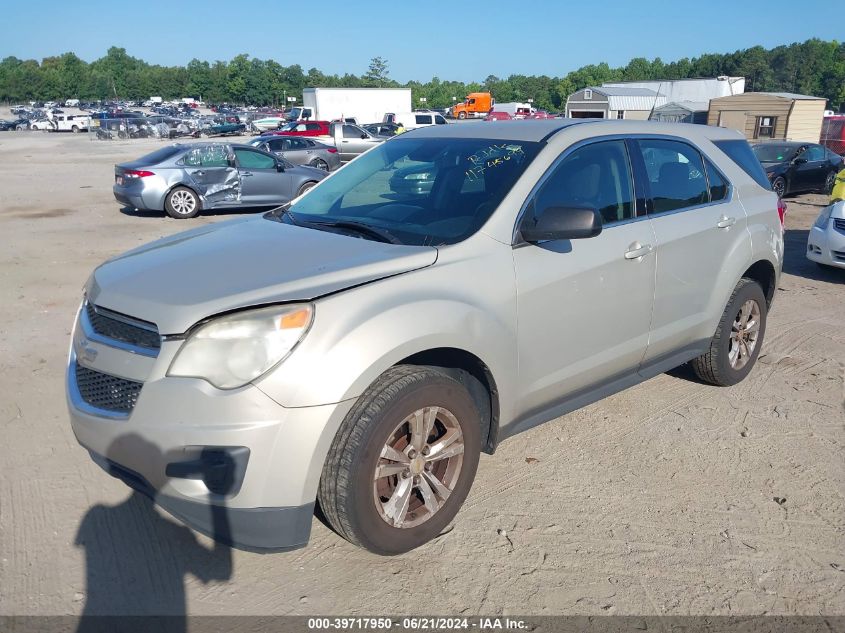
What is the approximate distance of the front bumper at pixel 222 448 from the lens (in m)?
2.54

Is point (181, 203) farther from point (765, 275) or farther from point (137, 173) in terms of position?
point (765, 275)

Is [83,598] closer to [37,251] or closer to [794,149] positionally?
[37,251]

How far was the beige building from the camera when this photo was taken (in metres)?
28.5

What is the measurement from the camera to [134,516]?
342 centimetres

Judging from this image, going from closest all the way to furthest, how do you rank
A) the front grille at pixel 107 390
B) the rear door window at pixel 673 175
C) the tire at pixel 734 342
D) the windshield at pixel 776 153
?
the front grille at pixel 107 390
the rear door window at pixel 673 175
the tire at pixel 734 342
the windshield at pixel 776 153

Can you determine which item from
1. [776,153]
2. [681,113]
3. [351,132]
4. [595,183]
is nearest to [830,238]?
[595,183]

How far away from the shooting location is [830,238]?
336 inches

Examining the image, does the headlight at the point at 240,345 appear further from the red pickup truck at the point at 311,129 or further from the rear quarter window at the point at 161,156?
the red pickup truck at the point at 311,129

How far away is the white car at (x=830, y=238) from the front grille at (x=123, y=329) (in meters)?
8.40

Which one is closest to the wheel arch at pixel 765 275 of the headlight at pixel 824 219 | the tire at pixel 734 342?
the tire at pixel 734 342

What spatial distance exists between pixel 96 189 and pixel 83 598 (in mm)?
17545

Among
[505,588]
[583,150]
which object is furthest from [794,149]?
[505,588]

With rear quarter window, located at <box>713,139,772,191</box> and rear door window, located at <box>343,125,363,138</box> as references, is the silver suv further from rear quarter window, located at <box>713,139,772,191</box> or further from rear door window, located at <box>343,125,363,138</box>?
rear door window, located at <box>343,125,363,138</box>

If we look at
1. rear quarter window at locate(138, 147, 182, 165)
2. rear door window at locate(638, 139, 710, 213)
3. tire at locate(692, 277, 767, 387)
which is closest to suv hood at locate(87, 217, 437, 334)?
rear door window at locate(638, 139, 710, 213)
